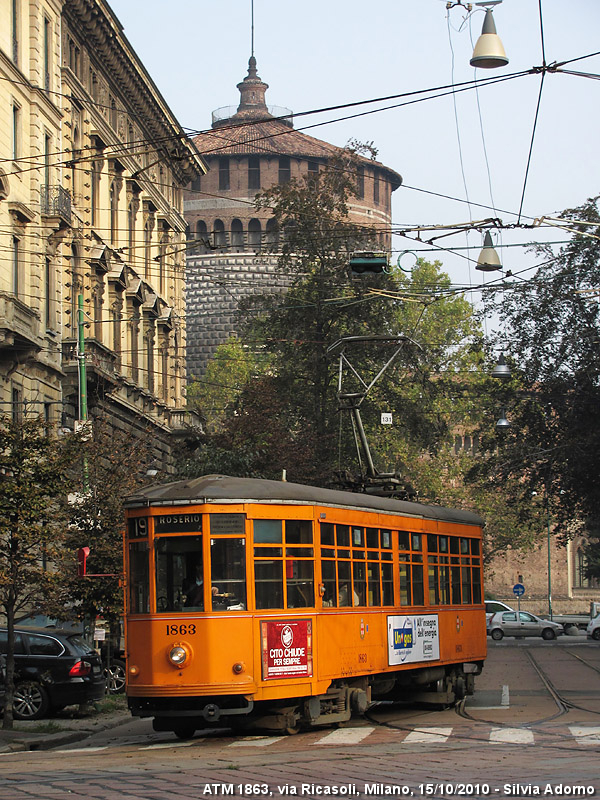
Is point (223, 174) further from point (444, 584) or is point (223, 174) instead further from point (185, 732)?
point (185, 732)

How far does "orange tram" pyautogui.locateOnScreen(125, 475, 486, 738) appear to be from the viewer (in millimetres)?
13438

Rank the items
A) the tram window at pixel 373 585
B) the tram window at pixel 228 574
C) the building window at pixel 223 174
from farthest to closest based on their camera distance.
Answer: the building window at pixel 223 174, the tram window at pixel 373 585, the tram window at pixel 228 574

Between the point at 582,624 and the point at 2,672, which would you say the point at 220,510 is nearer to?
the point at 2,672

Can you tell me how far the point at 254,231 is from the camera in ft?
241

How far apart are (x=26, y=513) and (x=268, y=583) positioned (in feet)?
12.5

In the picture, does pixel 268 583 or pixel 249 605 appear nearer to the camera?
pixel 249 605

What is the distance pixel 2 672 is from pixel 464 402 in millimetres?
43428

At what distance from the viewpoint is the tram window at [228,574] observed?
44.4ft

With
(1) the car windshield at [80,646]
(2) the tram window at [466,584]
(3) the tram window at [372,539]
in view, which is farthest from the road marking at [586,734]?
(1) the car windshield at [80,646]

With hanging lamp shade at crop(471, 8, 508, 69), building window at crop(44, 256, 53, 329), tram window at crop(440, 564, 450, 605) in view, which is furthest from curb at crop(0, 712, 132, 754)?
building window at crop(44, 256, 53, 329)

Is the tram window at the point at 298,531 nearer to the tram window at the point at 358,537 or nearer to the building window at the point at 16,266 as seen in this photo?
the tram window at the point at 358,537

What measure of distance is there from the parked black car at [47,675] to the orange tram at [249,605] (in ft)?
13.2

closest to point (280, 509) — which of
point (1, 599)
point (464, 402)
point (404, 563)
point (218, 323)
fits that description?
point (404, 563)

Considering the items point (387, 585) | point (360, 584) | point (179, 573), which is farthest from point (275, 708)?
point (387, 585)
